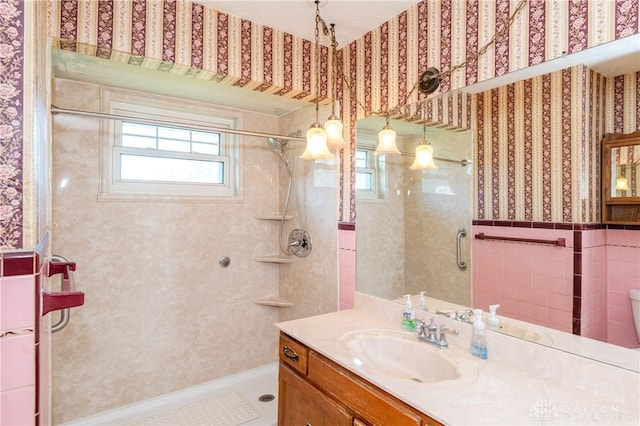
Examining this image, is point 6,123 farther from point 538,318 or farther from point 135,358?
point 135,358

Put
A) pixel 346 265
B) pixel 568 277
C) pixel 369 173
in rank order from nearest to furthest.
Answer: pixel 568 277 < pixel 369 173 < pixel 346 265

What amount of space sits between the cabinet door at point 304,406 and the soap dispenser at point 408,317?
20.5 inches

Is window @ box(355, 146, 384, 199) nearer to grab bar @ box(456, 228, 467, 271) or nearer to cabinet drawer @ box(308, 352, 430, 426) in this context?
grab bar @ box(456, 228, 467, 271)

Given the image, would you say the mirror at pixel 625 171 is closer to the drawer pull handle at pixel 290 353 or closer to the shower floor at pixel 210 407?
the drawer pull handle at pixel 290 353

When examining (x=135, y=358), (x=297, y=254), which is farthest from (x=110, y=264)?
(x=297, y=254)

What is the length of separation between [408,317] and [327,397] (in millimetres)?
556

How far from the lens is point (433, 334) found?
1542mm

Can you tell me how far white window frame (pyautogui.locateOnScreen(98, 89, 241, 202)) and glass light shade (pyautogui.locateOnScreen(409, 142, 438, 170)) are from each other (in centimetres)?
125

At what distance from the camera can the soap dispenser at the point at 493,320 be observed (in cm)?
142

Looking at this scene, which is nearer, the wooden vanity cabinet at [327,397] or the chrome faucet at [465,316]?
the wooden vanity cabinet at [327,397]

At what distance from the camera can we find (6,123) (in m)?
0.81

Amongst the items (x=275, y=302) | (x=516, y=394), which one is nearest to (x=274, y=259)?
(x=275, y=302)

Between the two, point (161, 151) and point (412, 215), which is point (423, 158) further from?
point (161, 151)

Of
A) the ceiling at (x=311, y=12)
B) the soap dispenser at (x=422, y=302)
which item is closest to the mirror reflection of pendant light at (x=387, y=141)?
the ceiling at (x=311, y=12)
